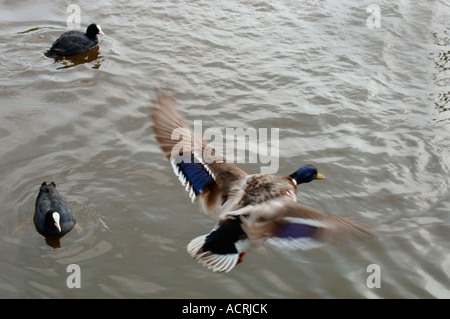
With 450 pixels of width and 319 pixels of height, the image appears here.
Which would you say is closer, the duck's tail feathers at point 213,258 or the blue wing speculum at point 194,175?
the duck's tail feathers at point 213,258

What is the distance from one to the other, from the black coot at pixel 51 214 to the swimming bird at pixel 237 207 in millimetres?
1140

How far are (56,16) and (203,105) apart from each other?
3967 mm

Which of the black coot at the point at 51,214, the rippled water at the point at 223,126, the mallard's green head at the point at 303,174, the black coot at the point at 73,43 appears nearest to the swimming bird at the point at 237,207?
the mallard's green head at the point at 303,174

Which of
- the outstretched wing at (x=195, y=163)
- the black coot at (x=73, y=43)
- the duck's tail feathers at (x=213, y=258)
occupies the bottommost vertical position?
the duck's tail feathers at (x=213, y=258)

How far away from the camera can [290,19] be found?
920 cm

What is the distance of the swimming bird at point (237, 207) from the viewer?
393 cm

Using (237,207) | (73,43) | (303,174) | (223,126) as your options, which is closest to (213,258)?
(237,207)

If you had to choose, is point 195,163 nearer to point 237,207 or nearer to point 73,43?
point 237,207

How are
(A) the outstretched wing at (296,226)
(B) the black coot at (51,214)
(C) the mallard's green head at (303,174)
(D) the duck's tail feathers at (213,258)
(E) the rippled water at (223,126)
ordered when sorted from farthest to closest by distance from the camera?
(C) the mallard's green head at (303,174) < (B) the black coot at (51,214) < (E) the rippled water at (223,126) < (D) the duck's tail feathers at (213,258) < (A) the outstretched wing at (296,226)

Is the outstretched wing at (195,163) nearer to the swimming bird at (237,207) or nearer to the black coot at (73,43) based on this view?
the swimming bird at (237,207)

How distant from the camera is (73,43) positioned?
26.2ft

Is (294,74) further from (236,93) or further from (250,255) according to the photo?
(250,255)

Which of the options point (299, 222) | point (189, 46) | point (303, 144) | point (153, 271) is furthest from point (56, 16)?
point (299, 222)

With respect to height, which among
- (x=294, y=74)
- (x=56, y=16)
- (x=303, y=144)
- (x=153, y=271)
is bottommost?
(x=153, y=271)
